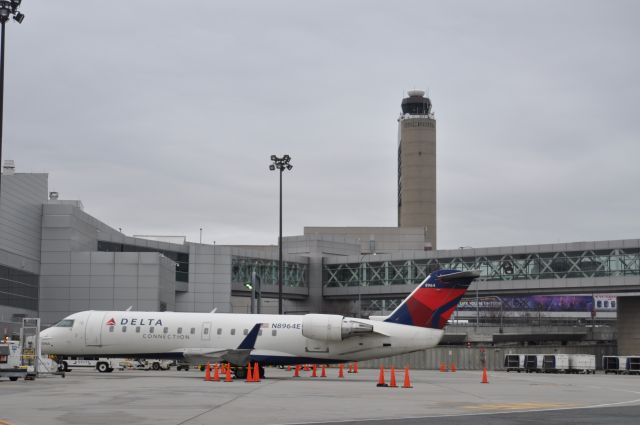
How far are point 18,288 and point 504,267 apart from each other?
141ft

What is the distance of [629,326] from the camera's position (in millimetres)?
79688

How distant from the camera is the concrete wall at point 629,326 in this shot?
3100 inches

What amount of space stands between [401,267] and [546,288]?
16.5 m

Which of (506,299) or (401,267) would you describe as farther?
(506,299)

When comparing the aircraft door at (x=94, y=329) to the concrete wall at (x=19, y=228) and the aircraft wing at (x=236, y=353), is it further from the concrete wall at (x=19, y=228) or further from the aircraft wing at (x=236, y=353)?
the concrete wall at (x=19, y=228)

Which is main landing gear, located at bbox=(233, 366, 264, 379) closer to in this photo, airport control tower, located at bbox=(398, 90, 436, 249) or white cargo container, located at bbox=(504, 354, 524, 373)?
white cargo container, located at bbox=(504, 354, 524, 373)

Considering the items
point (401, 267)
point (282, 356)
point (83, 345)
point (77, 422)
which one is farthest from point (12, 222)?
point (77, 422)

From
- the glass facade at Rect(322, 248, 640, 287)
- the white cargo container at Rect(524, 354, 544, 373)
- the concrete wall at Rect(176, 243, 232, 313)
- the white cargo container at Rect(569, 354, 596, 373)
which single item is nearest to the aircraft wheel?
the white cargo container at Rect(524, 354, 544, 373)

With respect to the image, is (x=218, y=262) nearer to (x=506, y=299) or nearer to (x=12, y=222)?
(x=12, y=222)

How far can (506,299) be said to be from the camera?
177125 mm

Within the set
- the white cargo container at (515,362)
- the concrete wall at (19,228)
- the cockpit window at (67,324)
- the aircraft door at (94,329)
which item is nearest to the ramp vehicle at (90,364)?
the aircraft door at (94,329)

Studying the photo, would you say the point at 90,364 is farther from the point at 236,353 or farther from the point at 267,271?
the point at 267,271

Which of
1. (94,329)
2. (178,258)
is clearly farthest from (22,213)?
(94,329)

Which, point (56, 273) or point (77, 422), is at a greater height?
point (56, 273)
